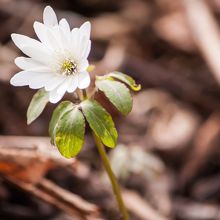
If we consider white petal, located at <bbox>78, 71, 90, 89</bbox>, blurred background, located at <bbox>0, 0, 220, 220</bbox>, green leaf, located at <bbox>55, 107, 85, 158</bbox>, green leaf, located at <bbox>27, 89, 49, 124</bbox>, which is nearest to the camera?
white petal, located at <bbox>78, 71, 90, 89</bbox>

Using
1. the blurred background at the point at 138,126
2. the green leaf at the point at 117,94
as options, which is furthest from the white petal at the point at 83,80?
the blurred background at the point at 138,126

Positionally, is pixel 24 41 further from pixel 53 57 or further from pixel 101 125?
pixel 101 125

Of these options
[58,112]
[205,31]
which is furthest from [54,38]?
[205,31]

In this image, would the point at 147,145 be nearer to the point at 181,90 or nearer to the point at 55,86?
the point at 181,90

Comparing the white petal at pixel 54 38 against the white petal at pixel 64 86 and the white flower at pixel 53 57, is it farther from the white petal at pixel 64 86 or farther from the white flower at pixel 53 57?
the white petal at pixel 64 86

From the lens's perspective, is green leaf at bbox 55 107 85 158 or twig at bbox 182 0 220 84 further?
twig at bbox 182 0 220 84

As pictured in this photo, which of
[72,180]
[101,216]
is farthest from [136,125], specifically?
[101,216]

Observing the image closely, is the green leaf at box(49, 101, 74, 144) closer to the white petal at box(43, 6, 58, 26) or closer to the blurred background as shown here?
the white petal at box(43, 6, 58, 26)

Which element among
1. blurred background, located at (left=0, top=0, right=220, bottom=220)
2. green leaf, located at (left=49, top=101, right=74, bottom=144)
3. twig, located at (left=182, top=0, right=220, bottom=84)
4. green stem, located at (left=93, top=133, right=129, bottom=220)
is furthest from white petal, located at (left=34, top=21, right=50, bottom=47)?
twig, located at (left=182, top=0, right=220, bottom=84)
